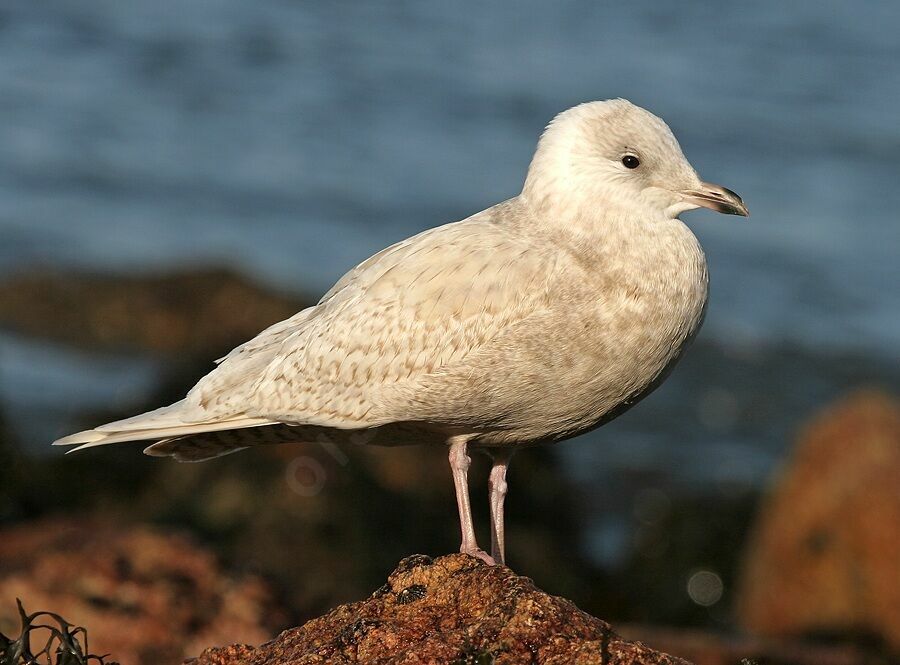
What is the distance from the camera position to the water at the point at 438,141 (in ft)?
55.6

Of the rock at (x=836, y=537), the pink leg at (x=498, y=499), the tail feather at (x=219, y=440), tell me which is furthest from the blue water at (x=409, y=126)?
the pink leg at (x=498, y=499)

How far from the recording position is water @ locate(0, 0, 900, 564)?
55.6 ft

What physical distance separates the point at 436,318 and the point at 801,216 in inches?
619

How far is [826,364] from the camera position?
54.9 ft

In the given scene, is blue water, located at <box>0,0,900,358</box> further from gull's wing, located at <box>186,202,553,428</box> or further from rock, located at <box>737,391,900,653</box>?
gull's wing, located at <box>186,202,553,428</box>

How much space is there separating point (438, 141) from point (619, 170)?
646 inches

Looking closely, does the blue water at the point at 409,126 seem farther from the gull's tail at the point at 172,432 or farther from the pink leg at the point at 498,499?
the pink leg at the point at 498,499

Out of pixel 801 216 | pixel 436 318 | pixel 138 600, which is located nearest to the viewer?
pixel 436 318

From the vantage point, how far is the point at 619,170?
18.5 ft

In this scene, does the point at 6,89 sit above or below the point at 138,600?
above

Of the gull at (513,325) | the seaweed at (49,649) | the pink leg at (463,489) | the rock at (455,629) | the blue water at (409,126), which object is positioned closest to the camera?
the rock at (455,629)

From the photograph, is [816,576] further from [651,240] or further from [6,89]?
[6,89]

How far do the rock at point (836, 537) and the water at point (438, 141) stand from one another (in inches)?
134

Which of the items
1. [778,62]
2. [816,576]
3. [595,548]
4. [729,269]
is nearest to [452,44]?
[778,62]
